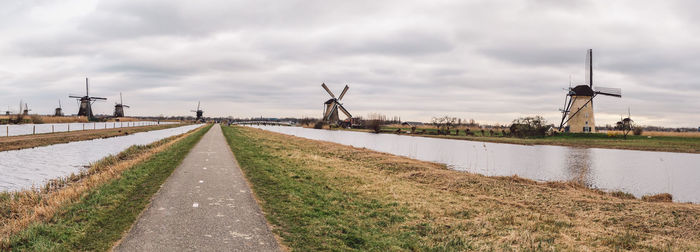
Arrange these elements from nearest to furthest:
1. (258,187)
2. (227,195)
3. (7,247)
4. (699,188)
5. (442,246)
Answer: (7,247)
(442,246)
(227,195)
(258,187)
(699,188)

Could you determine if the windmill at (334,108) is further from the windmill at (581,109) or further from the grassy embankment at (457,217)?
the grassy embankment at (457,217)

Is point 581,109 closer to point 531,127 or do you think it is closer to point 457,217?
point 531,127

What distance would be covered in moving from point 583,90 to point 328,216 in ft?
284

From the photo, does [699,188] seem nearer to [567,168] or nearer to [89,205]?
[567,168]

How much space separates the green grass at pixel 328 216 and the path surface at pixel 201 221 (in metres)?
0.56

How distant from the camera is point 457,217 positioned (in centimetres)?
1091

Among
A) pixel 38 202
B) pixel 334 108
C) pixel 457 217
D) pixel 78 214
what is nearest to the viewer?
pixel 78 214

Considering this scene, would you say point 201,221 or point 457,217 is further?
point 457,217

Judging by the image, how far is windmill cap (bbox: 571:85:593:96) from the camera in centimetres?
7956

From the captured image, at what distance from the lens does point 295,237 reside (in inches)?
321

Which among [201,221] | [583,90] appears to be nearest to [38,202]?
[201,221]

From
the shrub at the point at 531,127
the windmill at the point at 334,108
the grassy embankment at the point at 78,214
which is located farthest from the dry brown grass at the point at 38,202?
the windmill at the point at 334,108

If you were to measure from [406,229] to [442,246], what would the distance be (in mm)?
1508

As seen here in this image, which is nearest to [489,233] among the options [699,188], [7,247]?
[7,247]
